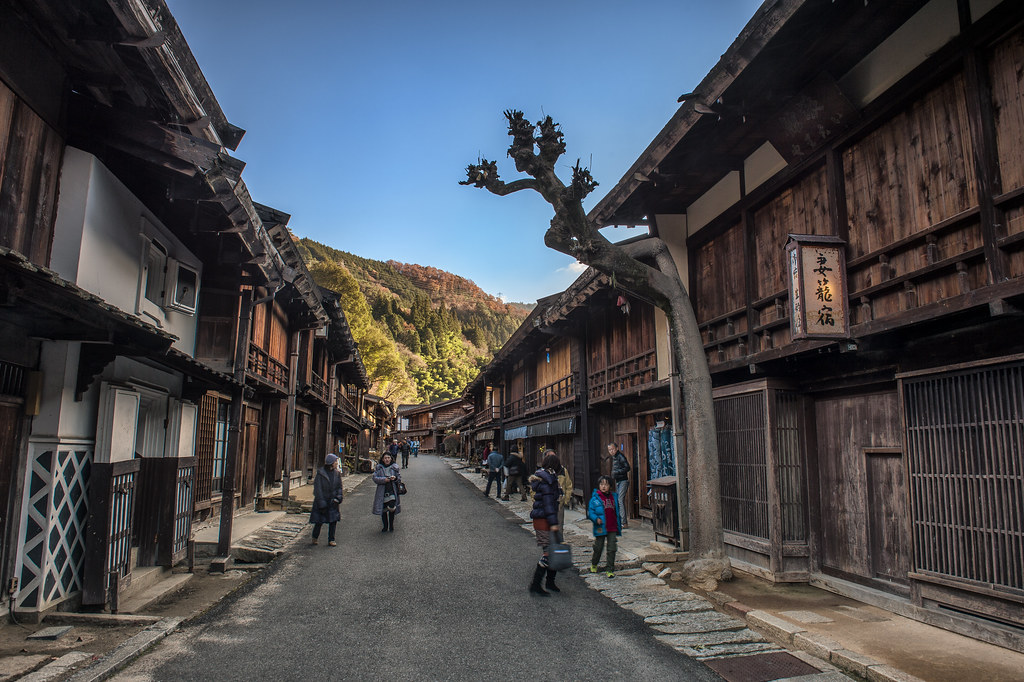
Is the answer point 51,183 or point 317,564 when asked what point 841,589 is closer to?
point 317,564

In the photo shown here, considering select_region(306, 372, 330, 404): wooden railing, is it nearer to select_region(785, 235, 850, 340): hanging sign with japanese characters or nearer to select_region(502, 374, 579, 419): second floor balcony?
select_region(502, 374, 579, 419): second floor balcony

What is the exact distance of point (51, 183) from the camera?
21.7 ft

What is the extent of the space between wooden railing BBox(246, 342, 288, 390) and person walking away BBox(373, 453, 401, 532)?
3470 millimetres

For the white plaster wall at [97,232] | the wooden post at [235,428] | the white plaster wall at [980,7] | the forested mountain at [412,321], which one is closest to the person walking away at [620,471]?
the wooden post at [235,428]

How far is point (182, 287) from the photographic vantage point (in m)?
10.1

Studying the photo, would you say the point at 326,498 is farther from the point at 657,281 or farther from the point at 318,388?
the point at 318,388

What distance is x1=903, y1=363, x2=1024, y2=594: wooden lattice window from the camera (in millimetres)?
5535

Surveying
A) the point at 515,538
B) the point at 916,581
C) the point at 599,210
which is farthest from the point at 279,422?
the point at 916,581

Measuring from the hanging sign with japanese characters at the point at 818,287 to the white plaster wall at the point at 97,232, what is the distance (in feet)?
24.9

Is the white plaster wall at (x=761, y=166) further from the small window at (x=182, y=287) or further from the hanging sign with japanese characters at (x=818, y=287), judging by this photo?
the small window at (x=182, y=287)

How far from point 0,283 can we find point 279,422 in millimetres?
15086

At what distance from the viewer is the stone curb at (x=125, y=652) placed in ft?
15.8

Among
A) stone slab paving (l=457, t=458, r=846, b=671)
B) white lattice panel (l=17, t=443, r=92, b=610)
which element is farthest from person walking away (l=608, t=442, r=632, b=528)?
white lattice panel (l=17, t=443, r=92, b=610)

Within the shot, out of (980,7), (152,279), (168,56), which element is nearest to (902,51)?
(980,7)
